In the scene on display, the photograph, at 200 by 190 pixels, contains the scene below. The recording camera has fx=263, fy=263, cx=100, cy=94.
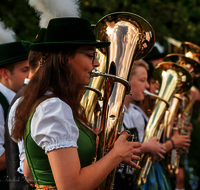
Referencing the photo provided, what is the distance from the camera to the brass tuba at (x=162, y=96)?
262cm

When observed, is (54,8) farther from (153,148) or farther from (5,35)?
(153,148)

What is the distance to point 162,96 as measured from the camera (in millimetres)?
2982

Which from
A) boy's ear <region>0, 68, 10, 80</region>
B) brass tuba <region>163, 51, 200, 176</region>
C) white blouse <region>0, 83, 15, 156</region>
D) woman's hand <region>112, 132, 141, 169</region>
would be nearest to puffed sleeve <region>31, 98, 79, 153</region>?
woman's hand <region>112, 132, 141, 169</region>

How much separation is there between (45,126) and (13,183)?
961 millimetres

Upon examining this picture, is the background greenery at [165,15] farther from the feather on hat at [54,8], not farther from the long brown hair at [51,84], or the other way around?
the long brown hair at [51,84]

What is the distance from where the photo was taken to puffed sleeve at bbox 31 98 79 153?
1234mm

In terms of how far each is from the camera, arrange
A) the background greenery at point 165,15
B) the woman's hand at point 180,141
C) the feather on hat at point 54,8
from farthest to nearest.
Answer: the background greenery at point 165,15 < the woman's hand at point 180,141 < the feather on hat at point 54,8

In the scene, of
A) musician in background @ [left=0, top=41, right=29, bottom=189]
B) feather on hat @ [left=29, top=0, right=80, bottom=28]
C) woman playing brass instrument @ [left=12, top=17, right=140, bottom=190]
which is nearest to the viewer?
woman playing brass instrument @ [left=12, top=17, right=140, bottom=190]

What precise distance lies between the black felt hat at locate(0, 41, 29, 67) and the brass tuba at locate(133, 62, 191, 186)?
1.43 metres

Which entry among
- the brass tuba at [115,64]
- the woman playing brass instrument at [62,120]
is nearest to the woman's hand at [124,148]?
the woman playing brass instrument at [62,120]

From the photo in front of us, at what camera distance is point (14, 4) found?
4785 millimetres

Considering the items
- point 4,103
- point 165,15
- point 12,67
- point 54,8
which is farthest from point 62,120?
point 165,15

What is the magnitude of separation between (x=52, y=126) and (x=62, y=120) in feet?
0.18

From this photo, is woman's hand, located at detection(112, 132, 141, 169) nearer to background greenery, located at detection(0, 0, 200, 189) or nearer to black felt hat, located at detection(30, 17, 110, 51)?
black felt hat, located at detection(30, 17, 110, 51)
